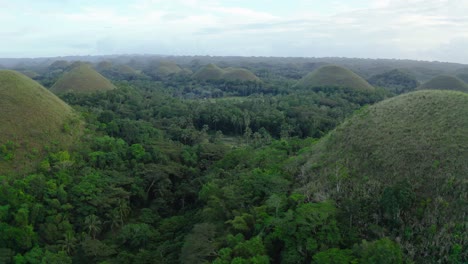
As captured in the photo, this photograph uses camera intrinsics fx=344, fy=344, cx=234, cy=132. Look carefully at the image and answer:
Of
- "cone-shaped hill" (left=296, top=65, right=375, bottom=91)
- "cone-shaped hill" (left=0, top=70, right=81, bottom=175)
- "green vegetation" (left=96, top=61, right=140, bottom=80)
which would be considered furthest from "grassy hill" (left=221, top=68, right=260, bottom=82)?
"cone-shaped hill" (left=0, top=70, right=81, bottom=175)

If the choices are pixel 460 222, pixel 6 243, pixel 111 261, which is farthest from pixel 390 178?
pixel 6 243

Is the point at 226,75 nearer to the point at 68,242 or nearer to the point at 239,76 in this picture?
the point at 239,76

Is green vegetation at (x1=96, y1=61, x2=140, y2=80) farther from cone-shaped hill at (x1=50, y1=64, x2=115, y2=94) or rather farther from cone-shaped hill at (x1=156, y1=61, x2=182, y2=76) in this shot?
cone-shaped hill at (x1=50, y1=64, x2=115, y2=94)

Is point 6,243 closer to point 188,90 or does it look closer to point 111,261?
point 111,261

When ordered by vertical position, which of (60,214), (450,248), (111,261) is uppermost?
(450,248)

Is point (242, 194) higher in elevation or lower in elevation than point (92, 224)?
higher

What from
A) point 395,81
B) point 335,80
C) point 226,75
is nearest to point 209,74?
point 226,75
